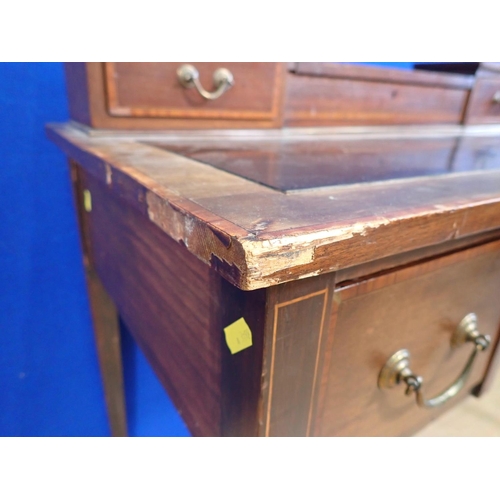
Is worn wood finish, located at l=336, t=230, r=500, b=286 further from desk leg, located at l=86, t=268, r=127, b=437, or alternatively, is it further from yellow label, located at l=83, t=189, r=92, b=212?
desk leg, located at l=86, t=268, r=127, b=437

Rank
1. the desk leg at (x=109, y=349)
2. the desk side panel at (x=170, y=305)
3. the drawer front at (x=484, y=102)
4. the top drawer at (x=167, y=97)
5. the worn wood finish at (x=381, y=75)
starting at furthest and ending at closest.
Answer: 1. the drawer front at (x=484, y=102)
2. the desk leg at (x=109, y=349)
3. the worn wood finish at (x=381, y=75)
4. the top drawer at (x=167, y=97)
5. the desk side panel at (x=170, y=305)

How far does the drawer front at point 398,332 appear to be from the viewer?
287 millimetres

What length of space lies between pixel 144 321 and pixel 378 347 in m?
0.27

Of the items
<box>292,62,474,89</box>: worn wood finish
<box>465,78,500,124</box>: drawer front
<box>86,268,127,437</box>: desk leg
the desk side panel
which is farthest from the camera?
<box>465,78,500,124</box>: drawer front

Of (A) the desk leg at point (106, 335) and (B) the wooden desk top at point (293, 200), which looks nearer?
(B) the wooden desk top at point (293, 200)

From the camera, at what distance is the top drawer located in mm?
540

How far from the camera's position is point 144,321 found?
47 cm

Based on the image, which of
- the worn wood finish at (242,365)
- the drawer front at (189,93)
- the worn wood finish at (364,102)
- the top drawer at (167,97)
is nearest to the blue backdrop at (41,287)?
the top drawer at (167,97)

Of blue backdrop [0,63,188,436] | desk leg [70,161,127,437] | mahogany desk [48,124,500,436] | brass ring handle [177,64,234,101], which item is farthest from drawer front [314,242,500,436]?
blue backdrop [0,63,188,436]

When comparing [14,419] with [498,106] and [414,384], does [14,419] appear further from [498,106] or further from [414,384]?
[498,106]

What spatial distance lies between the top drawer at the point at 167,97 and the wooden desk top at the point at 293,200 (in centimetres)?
7

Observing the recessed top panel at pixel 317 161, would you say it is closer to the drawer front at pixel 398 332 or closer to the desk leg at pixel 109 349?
the drawer front at pixel 398 332

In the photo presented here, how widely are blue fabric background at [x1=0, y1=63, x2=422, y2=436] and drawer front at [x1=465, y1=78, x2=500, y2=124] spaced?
36.3 inches
